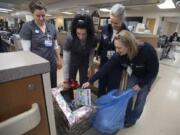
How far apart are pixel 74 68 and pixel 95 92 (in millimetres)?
990

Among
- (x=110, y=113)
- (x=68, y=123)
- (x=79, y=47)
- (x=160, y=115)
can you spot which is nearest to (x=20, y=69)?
(x=68, y=123)

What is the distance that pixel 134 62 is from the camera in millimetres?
1520

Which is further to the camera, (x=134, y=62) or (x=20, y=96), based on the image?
(x=134, y=62)

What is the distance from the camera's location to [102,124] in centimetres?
137

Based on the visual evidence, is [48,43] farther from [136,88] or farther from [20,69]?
[20,69]

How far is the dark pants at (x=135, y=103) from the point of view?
1.67 metres

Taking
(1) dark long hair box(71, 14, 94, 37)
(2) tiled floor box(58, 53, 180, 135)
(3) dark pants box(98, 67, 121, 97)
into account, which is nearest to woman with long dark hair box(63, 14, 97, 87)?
(1) dark long hair box(71, 14, 94, 37)

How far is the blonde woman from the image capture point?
1.42 metres

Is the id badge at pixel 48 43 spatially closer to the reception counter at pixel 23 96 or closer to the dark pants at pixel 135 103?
the dark pants at pixel 135 103

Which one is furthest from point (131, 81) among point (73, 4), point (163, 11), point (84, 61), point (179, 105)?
point (163, 11)

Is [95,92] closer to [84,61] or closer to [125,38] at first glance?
[84,61]

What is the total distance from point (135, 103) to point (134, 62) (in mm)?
582

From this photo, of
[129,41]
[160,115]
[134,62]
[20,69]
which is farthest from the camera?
[160,115]

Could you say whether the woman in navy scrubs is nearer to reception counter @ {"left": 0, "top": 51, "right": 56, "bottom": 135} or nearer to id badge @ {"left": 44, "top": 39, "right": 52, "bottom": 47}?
id badge @ {"left": 44, "top": 39, "right": 52, "bottom": 47}
